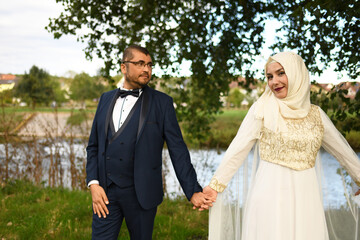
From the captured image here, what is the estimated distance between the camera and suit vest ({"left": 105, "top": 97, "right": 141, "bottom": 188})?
2656 mm

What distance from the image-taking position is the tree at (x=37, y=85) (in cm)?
4859

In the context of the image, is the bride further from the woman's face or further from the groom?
the groom

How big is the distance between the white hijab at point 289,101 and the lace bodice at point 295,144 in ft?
0.17

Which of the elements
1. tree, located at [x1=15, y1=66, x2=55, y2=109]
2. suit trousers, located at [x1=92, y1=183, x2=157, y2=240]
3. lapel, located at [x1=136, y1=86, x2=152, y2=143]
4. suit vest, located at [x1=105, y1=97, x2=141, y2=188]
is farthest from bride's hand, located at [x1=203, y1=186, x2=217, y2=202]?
tree, located at [x1=15, y1=66, x2=55, y2=109]

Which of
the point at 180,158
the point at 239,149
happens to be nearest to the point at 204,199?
the point at 180,158

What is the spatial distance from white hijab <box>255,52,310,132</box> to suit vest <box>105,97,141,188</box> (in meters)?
0.96

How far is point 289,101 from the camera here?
259 cm

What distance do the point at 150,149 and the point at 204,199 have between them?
23.9 inches

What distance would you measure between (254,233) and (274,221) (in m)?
0.18

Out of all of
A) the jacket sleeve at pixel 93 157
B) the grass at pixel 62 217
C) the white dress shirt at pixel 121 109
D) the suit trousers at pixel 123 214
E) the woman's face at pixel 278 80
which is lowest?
the grass at pixel 62 217

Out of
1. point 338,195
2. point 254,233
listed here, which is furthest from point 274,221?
point 338,195

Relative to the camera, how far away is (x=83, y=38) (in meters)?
6.59

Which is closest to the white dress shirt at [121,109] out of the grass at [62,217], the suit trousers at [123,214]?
the suit trousers at [123,214]

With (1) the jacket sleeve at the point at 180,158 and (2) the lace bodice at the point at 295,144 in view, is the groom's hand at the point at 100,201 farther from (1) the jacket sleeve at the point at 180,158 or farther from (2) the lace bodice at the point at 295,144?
(2) the lace bodice at the point at 295,144
